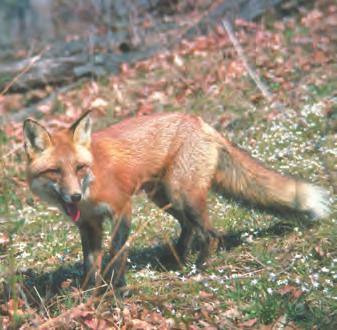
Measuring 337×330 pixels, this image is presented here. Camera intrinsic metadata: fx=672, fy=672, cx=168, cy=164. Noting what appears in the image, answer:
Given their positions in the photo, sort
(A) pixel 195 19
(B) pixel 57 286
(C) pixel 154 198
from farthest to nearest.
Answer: (A) pixel 195 19, (C) pixel 154 198, (B) pixel 57 286

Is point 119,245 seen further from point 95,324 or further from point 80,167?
point 95,324

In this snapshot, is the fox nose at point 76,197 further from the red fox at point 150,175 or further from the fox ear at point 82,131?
the fox ear at point 82,131

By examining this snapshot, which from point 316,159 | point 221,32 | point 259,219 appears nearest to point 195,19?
point 221,32

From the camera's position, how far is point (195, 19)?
542 inches

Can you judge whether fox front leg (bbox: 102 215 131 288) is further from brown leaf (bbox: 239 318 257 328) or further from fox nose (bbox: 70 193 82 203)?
brown leaf (bbox: 239 318 257 328)

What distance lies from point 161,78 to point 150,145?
18.1ft

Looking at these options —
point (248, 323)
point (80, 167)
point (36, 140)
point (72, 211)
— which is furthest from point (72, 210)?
point (248, 323)

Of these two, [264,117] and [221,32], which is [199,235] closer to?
[264,117]

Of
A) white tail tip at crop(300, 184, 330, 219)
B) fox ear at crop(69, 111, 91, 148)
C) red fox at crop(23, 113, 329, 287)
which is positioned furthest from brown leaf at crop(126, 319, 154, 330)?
white tail tip at crop(300, 184, 330, 219)

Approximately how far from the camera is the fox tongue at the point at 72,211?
5.31 m

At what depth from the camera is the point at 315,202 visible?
5.82 metres

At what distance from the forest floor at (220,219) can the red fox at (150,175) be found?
21 cm

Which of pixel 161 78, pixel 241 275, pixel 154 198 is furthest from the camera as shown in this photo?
pixel 161 78

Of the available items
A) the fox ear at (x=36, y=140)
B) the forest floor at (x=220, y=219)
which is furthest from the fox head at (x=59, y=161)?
the forest floor at (x=220, y=219)
